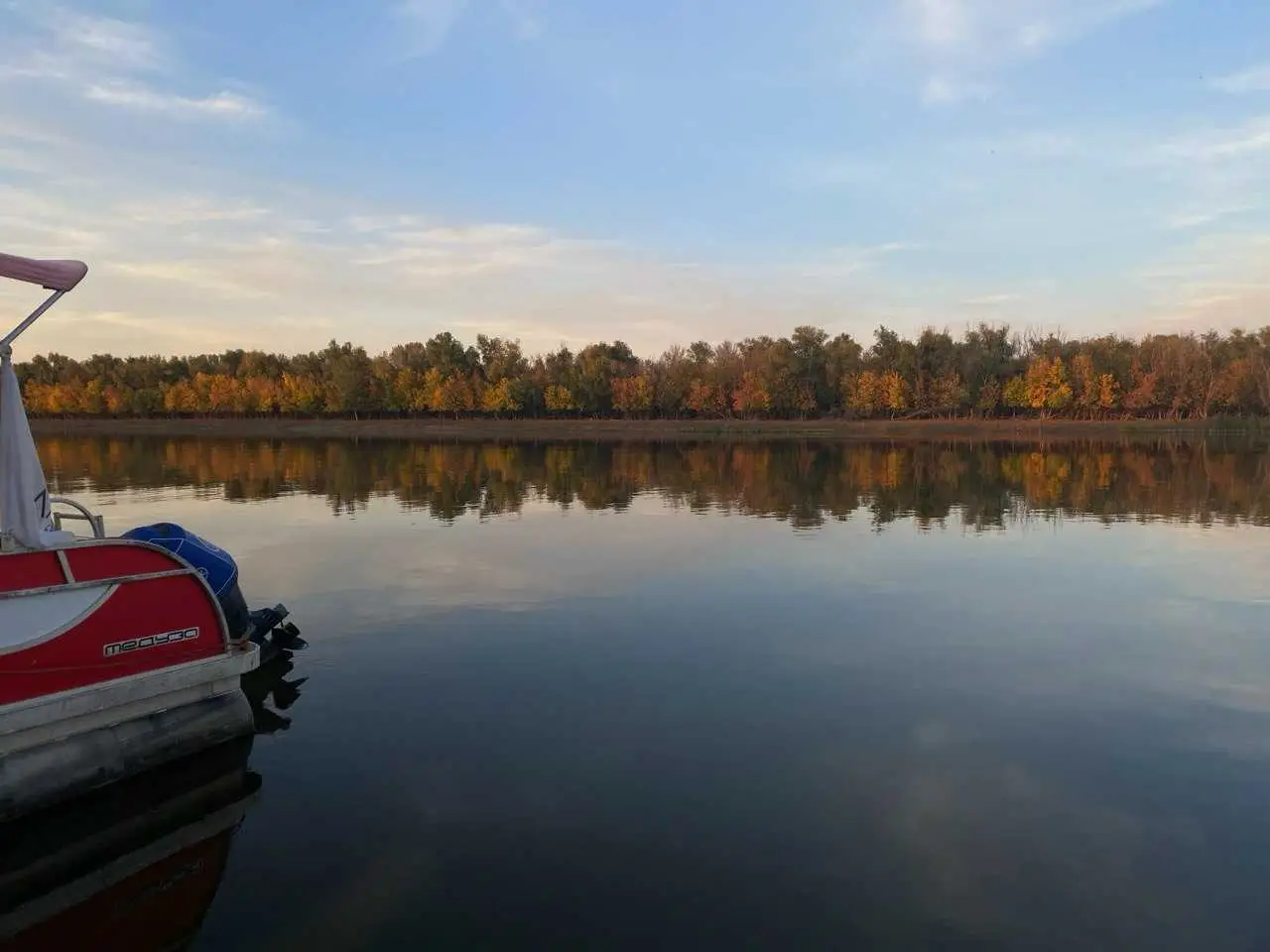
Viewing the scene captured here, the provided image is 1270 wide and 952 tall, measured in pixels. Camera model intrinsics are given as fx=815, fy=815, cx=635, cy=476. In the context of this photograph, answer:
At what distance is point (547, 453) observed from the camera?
77312mm

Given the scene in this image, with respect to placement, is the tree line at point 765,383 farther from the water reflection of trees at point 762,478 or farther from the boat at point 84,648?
the boat at point 84,648

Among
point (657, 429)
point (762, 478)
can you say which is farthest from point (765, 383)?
point (762, 478)

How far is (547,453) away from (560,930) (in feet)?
231

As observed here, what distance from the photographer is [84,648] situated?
995 cm

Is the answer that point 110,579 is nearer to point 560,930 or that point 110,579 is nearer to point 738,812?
point 560,930

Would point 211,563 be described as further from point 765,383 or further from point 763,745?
point 765,383

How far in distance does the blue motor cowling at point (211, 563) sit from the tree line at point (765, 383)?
370 ft

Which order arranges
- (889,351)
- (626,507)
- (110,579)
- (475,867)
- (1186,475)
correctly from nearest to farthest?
1. (475,867)
2. (110,579)
3. (626,507)
4. (1186,475)
5. (889,351)

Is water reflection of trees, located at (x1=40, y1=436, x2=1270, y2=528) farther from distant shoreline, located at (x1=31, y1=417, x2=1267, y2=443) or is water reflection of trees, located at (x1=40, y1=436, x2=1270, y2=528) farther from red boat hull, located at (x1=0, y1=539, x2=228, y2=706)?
distant shoreline, located at (x1=31, y1=417, x2=1267, y2=443)

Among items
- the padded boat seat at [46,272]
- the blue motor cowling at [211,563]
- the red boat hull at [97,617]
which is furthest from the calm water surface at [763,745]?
the padded boat seat at [46,272]

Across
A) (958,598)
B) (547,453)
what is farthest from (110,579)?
(547,453)

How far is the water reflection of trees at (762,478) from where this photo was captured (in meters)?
35.1

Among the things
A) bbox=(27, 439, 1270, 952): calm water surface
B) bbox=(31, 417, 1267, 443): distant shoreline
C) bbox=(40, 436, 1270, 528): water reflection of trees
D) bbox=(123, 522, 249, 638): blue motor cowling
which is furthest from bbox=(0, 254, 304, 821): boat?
bbox=(31, 417, 1267, 443): distant shoreline

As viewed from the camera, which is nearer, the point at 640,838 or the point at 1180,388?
the point at 640,838
